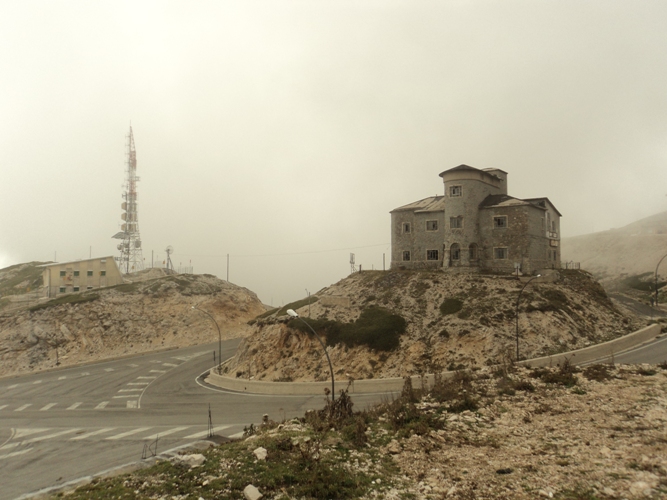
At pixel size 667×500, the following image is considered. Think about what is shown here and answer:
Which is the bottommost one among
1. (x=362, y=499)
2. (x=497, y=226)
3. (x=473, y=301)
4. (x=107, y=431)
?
(x=107, y=431)

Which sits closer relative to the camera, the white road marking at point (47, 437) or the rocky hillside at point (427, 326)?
the white road marking at point (47, 437)

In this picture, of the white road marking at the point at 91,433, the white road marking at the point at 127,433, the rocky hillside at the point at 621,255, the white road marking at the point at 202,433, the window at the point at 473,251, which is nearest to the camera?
the white road marking at the point at 202,433

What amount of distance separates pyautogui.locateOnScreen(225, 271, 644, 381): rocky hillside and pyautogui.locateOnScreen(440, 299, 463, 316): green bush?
12cm

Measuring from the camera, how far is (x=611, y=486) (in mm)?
14555

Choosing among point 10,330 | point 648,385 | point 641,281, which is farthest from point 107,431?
point 641,281

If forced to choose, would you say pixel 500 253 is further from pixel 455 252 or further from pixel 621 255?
pixel 621 255

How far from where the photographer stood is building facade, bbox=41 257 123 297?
98.6m

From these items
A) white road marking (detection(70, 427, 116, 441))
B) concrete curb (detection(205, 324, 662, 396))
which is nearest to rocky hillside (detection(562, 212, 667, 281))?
concrete curb (detection(205, 324, 662, 396))

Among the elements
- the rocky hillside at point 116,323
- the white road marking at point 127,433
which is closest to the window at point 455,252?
the white road marking at point 127,433

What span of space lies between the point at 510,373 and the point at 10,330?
85.5 metres

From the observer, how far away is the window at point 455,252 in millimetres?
63100

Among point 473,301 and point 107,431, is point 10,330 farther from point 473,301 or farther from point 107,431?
point 473,301

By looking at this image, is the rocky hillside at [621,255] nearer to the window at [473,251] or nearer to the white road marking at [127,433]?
the window at [473,251]

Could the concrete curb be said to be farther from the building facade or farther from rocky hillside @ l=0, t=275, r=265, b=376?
the building facade
